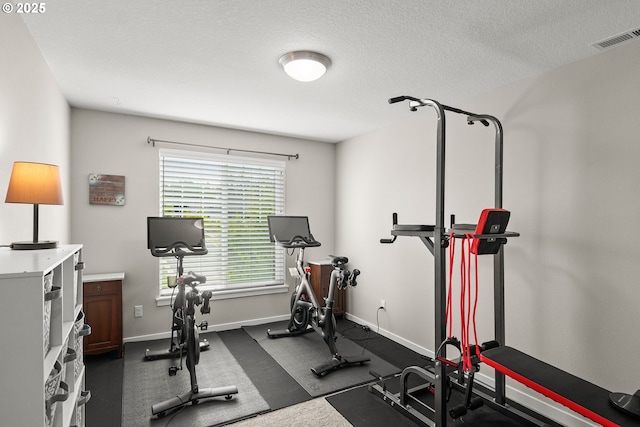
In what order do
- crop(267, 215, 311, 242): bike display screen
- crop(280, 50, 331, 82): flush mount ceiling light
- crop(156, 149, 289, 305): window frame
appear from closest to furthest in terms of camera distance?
crop(280, 50, 331, 82): flush mount ceiling light < crop(267, 215, 311, 242): bike display screen < crop(156, 149, 289, 305): window frame

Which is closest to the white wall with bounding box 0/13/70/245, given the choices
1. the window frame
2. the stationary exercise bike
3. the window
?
the window frame

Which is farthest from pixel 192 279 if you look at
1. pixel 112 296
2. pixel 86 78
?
pixel 86 78

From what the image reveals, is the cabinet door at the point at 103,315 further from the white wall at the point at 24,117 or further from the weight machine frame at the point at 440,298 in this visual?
the weight machine frame at the point at 440,298

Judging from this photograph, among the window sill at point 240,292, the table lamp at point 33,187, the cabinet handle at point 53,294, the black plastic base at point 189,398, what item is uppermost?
the table lamp at point 33,187

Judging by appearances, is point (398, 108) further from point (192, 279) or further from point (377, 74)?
point (192, 279)

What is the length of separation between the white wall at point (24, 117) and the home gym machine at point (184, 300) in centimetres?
83

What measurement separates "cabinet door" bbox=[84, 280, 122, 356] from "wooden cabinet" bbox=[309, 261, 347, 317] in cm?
230

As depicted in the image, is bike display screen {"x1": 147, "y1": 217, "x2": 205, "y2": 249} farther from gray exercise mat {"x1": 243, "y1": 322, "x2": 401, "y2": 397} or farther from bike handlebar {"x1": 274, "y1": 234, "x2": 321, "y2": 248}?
gray exercise mat {"x1": 243, "y1": 322, "x2": 401, "y2": 397}

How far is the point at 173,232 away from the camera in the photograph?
3.36 metres

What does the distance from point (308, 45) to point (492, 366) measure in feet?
7.50

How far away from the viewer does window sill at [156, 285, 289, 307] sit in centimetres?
398

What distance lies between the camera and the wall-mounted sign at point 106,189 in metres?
3.67

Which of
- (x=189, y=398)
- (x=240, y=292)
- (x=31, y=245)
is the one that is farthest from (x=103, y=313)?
(x=31, y=245)

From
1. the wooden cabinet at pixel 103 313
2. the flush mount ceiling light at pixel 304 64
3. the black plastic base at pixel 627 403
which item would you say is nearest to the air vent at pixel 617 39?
the flush mount ceiling light at pixel 304 64
